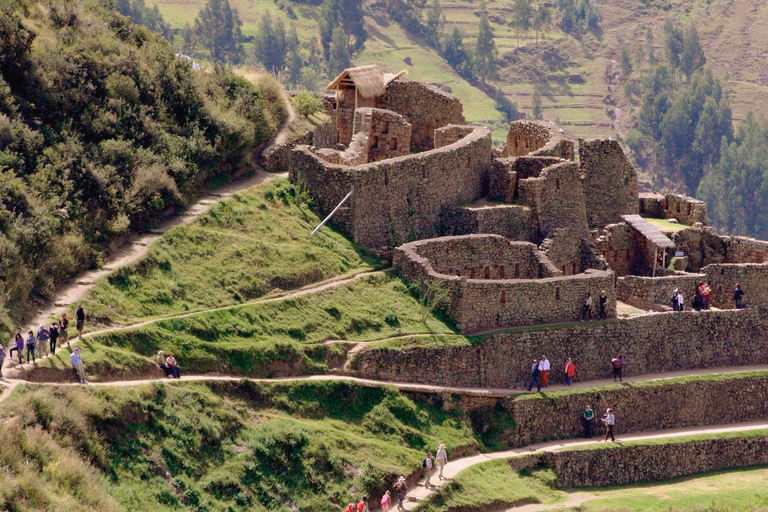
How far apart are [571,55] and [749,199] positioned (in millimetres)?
30791

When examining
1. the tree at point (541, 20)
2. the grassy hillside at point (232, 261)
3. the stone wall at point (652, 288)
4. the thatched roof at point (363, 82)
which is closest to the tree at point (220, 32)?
the tree at point (541, 20)

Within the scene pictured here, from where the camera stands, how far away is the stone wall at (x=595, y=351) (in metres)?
46.8

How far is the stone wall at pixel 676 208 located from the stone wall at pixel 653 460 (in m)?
13.8

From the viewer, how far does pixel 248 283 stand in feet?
152

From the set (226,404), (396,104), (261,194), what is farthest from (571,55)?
(226,404)

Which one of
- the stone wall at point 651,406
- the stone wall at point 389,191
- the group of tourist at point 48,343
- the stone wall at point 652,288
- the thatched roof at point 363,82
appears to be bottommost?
the stone wall at point 651,406

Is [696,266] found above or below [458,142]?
below

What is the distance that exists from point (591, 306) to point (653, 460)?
5.61 m

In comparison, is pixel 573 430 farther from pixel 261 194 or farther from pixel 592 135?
pixel 592 135

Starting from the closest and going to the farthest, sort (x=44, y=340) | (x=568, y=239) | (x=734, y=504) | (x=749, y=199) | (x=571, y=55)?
(x=44, y=340)
(x=734, y=504)
(x=568, y=239)
(x=749, y=199)
(x=571, y=55)

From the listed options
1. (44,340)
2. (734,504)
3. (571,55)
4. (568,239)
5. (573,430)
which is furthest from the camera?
(571,55)

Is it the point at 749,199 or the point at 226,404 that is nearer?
the point at 226,404

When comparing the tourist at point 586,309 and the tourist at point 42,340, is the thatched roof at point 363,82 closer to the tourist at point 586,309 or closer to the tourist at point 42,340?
the tourist at point 586,309

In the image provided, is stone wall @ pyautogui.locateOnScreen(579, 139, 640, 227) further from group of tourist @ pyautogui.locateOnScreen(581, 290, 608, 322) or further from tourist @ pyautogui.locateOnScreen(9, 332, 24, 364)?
tourist @ pyautogui.locateOnScreen(9, 332, 24, 364)
